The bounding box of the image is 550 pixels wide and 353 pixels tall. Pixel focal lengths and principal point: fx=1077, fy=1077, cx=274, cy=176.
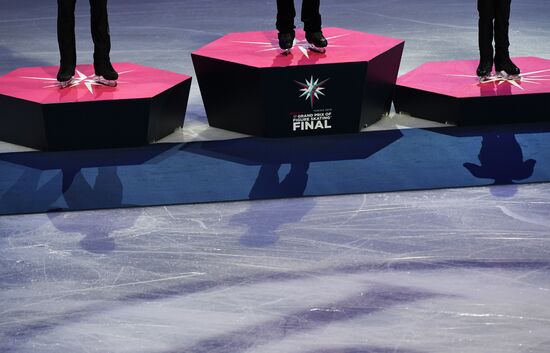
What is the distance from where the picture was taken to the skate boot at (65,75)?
6047 millimetres

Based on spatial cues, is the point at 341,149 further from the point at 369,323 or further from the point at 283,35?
the point at 369,323

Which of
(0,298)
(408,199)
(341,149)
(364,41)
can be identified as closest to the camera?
(0,298)

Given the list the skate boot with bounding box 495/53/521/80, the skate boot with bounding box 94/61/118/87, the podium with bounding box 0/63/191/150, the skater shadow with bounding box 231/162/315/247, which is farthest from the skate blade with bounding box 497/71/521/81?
the skate boot with bounding box 94/61/118/87

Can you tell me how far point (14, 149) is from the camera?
602 centimetres

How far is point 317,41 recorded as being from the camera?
6.15 m

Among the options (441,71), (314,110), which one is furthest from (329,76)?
(441,71)

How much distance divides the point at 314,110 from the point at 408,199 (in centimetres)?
107

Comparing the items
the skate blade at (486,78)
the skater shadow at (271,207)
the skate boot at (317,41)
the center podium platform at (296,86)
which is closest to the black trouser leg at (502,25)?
the skate blade at (486,78)

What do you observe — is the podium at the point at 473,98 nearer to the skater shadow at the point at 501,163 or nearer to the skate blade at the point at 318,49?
the skater shadow at the point at 501,163

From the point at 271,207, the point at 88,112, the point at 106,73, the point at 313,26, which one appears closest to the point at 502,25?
the point at 313,26

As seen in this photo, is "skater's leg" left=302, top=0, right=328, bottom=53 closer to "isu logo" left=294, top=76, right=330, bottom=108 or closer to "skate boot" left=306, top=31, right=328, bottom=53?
"skate boot" left=306, top=31, right=328, bottom=53

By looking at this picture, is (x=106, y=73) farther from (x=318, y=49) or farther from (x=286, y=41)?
(x=318, y=49)

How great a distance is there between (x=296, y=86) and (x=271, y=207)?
1026 millimetres

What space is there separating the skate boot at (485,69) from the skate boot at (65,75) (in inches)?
92.7
